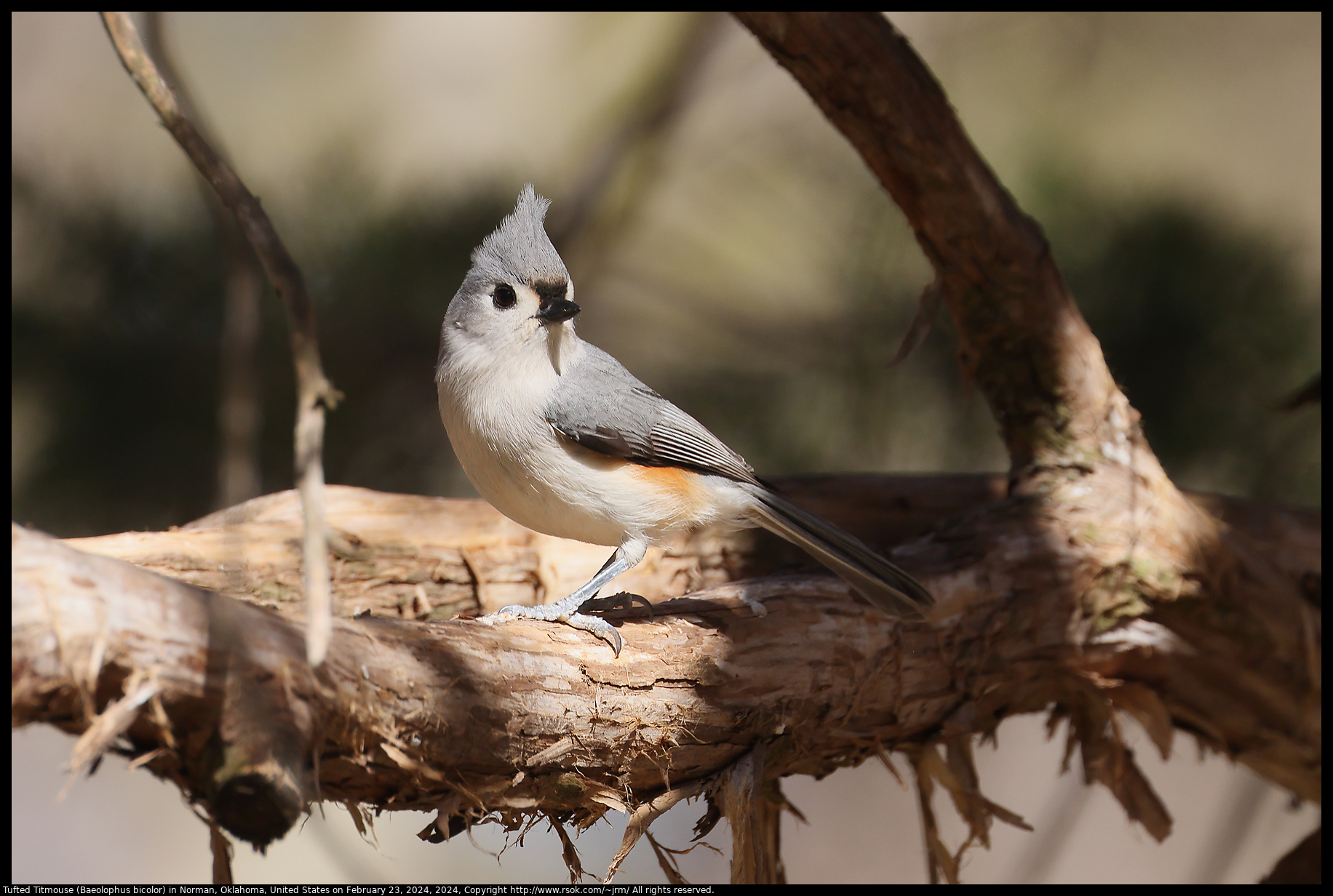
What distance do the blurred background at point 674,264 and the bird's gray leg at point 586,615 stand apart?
0.44 metres

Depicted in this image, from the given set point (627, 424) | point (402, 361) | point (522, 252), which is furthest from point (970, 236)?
point (402, 361)

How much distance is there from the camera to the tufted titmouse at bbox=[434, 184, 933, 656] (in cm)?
166

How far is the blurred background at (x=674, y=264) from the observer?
2.53 metres

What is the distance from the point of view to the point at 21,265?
247 cm

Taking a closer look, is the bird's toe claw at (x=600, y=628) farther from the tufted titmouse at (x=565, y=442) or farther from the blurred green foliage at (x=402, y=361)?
the blurred green foliage at (x=402, y=361)

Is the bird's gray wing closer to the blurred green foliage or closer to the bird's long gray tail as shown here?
the bird's long gray tail

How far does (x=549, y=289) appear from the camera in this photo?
1672 mm

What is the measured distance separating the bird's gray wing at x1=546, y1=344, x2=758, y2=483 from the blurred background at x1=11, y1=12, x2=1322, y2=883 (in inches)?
23.4

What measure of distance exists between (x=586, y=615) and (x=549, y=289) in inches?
23.8

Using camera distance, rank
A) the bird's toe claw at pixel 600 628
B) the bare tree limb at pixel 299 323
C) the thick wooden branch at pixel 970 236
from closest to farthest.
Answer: the bare tree limb at pixel 299 323 < the bird's toe claw at pixel 600 628 < the thick wooden branch at pixel 970 236

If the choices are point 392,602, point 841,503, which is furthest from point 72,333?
point 841,503

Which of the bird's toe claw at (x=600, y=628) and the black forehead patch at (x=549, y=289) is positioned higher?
the black forehead patch at (x=549, y=289)

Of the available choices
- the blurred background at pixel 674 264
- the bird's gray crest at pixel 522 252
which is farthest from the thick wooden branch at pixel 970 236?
the bird's gray crest at pixel 522 252

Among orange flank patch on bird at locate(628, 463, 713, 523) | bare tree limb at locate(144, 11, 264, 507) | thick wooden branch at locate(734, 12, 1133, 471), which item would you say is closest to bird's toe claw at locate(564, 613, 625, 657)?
orange flank patch on bird at locate(628, 463, 713, 523)
